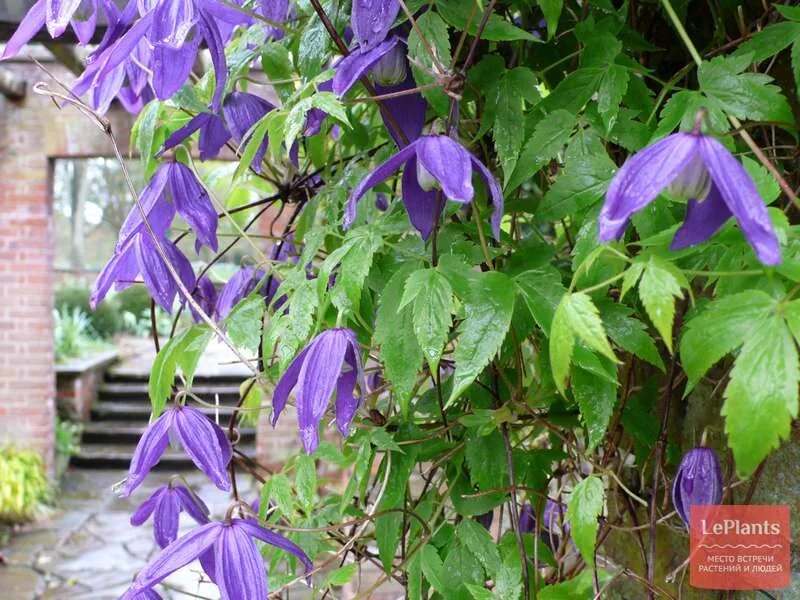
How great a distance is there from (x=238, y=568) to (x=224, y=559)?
0.04ft

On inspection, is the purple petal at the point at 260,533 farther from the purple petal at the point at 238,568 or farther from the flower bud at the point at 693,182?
the flower bud at the point at 693,182

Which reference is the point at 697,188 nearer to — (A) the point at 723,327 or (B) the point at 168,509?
(A) the point at 723,327

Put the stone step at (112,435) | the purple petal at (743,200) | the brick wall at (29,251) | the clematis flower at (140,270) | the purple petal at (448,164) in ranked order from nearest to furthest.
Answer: the purple petal at (743,200) < the purple petal at (448,164) < the clematis flower at (140,270) < the brick wall at (29,251) < the stone step at (112,435)

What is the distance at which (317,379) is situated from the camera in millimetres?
613

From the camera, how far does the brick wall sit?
14.3ft

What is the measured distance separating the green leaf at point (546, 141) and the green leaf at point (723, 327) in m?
0.22

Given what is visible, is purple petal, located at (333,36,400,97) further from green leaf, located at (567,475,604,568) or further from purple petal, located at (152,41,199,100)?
green leaf, located at (567,475,604,568)

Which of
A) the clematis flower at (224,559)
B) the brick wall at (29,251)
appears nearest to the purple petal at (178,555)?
the clematis flower at (224,559)

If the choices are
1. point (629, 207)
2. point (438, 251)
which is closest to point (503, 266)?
point (438, 251)

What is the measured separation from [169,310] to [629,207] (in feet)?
1.67

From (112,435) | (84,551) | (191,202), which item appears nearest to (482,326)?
(191,202)

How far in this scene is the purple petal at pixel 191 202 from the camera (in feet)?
2.51

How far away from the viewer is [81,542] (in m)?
4.21

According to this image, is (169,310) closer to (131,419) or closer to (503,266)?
(503,266)
